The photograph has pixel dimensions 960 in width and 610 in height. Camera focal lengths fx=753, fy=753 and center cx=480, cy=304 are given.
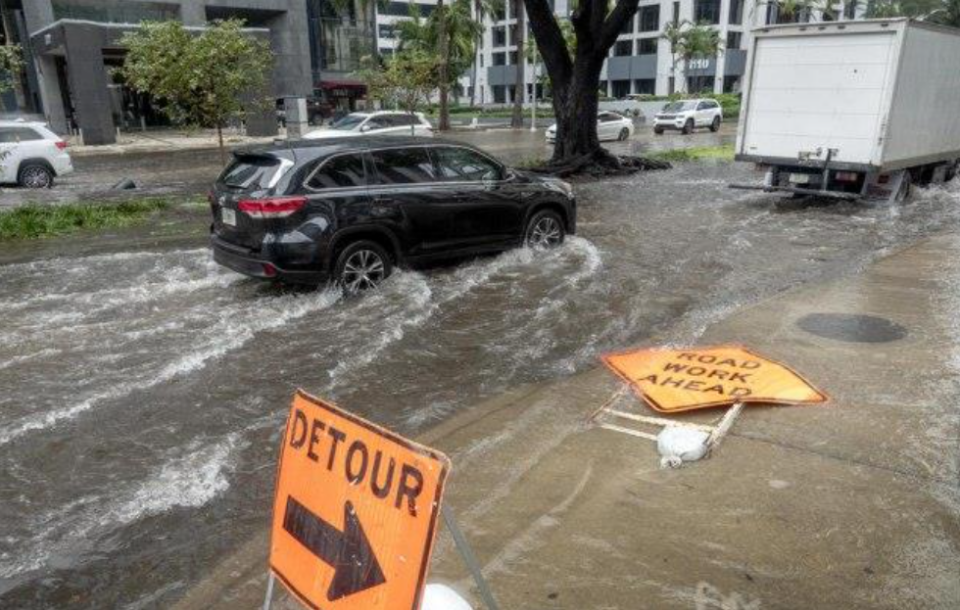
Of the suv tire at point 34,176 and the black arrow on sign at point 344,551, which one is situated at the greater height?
the black arrow on sign at point 344,551

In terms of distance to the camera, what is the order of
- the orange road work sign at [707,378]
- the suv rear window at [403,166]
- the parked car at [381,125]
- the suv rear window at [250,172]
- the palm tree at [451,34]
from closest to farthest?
the orange road work sign at [707,378] < the suv rear window at [250,172] < the suv rear window at [403,166] < the parked car at [381,125] < the palm tree at [451,34]

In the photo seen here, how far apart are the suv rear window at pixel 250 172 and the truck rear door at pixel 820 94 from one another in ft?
32.6

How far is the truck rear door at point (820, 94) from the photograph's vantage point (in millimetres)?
12656

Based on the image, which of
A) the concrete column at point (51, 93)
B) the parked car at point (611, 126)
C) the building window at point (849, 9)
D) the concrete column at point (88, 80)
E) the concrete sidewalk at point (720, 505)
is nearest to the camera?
the concrete sidewalk at point (720, 505)

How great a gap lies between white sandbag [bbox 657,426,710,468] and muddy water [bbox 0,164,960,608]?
1.66 m

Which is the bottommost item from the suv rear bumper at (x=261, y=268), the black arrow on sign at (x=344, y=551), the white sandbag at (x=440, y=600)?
the suv rear bumper at (x=261, y=268)

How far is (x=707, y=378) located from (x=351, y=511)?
3580 millimetres

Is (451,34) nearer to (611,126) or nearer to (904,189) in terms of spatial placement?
(611,126)

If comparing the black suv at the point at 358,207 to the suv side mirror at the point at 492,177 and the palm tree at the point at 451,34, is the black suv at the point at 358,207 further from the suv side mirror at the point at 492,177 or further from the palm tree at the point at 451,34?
the palm tree at the point at 451,34

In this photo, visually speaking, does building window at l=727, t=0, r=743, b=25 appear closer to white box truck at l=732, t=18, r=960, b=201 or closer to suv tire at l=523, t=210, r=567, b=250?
white box truck at l=732, t=18, r=960, b=201

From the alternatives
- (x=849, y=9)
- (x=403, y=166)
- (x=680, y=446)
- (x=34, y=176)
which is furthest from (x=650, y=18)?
(x=680, y=446)

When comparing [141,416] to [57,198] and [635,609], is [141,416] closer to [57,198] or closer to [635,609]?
[635,609]

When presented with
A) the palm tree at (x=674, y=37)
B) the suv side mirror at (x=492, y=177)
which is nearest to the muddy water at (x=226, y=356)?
the suv side mirror at (x=492, y=177)

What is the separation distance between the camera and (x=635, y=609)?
3.05 m
